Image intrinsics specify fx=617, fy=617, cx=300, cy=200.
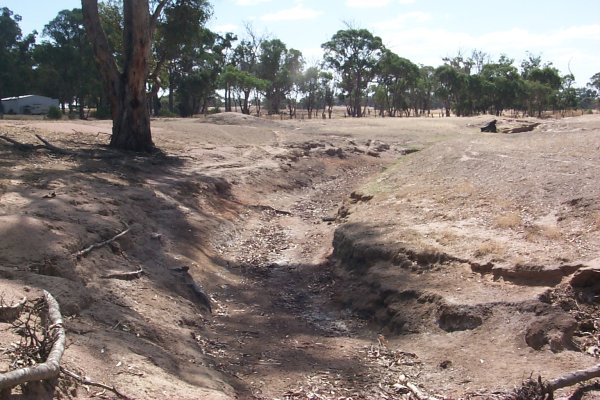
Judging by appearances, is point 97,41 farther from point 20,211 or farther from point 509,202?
point 509,202

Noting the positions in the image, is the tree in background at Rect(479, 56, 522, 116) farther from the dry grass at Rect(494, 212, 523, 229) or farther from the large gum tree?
the dry grass at Rect(494, 212, 523, 229)

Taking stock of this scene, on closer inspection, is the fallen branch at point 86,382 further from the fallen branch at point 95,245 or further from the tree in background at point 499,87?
the tree in background at point 499,87

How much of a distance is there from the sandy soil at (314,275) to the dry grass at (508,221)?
2cm

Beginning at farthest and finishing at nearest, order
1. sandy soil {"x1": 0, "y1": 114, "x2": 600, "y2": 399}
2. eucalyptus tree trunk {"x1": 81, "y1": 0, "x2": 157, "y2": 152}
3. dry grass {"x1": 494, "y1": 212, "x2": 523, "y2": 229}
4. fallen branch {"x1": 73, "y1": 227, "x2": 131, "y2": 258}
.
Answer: eucalyptus tree trunk {"x1": 81, "y1": 0, "x2": 157, "y2": 152} → dry grass {"x1": 494, "y1": 212, "x2": 523, "y2": 229} → fallen branch {"x1": 73, "y1": 227, "x2": 131, "y2": 258} → sandy soil {"x1": 0, "y1": 114, "x2": 600, "y2": 399}

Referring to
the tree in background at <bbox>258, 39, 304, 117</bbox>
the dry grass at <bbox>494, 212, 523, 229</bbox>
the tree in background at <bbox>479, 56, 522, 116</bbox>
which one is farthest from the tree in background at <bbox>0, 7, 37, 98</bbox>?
the dry grass at <bbox>494, 212, 523, 229</bbox>

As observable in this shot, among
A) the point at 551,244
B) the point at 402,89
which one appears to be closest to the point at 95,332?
the point at 551,244

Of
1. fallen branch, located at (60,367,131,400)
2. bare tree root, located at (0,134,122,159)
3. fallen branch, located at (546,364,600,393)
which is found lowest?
fallen branch, located at (546,364,600,393)

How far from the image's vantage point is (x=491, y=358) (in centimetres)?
637

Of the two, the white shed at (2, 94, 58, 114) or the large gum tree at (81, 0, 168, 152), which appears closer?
the large gum tree at (81, 0, 168, 152)

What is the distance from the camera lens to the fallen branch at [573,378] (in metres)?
4.84

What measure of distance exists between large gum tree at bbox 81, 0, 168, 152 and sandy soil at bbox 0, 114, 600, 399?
6.50 ft

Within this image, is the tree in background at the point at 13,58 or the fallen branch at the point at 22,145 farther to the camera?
the tree in background at the point at 13,58

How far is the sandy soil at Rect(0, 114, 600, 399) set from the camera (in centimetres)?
601

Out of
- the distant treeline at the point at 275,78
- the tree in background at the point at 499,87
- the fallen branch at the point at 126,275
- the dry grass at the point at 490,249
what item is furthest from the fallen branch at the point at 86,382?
the tree in background at the point at 499,87
